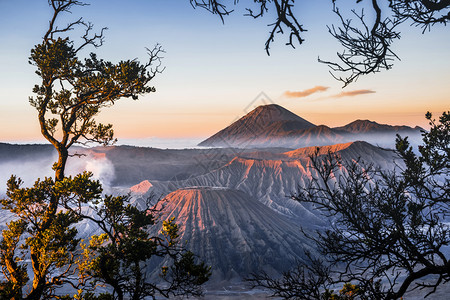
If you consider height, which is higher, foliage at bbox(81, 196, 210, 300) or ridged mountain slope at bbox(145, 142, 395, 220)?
foliage at bbox(81, 196, 210, 300)

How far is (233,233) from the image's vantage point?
240 ft

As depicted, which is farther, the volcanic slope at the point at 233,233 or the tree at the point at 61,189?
the volcanic slope at the point at 233,233

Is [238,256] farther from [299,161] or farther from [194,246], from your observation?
[299,161]

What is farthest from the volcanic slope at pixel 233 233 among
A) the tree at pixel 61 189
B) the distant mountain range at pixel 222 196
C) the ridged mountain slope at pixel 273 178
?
the tree at pixel 61 189

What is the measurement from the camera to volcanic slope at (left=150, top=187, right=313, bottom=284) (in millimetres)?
67812

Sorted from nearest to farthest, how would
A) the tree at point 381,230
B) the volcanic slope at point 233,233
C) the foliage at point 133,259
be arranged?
1. the tree at point 381,230
2. the foliage at point 133,259
3. the volcanic slope at point 233,233

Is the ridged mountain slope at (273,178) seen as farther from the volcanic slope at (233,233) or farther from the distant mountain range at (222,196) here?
the volcanic slope at (233,233)

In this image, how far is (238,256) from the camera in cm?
6938

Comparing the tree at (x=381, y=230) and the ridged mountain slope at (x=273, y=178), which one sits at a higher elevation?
the tree at (x=381, y=230)

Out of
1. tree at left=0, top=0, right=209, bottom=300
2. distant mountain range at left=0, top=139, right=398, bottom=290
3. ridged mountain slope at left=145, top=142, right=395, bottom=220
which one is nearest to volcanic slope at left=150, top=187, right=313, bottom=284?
distant mountain range at left=0, top=139, right=398, bottom=290

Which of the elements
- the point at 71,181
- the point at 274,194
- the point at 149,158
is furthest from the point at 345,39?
the point at 149,158

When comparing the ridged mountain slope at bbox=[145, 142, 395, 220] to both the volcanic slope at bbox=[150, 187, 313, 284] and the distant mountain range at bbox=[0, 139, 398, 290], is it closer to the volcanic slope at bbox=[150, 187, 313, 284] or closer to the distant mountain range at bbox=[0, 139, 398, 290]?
the distant mountain range at bbox=[0, 139, 398, 290]

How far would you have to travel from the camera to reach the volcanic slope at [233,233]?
222 feet

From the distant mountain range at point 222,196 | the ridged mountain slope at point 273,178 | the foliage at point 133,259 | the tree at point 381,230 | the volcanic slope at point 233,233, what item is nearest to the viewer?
the tree at point 381,230
